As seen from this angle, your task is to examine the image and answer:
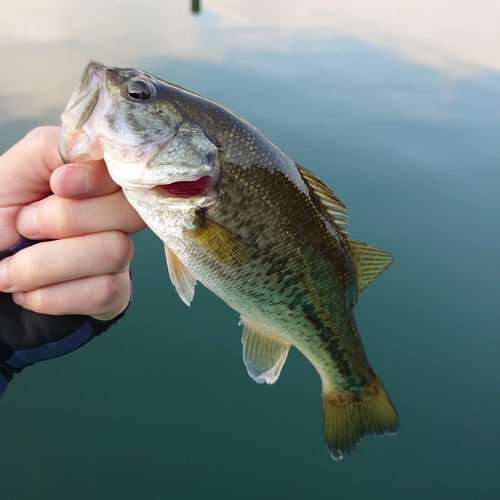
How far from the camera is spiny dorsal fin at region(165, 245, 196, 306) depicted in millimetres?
1530

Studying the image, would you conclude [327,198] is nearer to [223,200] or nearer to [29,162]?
[223,200]

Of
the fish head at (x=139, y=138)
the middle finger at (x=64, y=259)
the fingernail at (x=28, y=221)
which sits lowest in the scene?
the middle finger at (x=64, y=259)

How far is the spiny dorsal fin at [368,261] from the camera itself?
1.71 meters

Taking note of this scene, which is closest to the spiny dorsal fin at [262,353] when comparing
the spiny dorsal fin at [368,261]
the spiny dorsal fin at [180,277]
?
the spiny dorsal fin at [180,277]

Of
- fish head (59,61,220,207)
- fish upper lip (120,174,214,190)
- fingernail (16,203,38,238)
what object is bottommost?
fingernail (16,203,38,238)

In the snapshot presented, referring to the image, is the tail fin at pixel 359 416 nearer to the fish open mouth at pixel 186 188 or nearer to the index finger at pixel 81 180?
the fish open mouth at pixel 186 188

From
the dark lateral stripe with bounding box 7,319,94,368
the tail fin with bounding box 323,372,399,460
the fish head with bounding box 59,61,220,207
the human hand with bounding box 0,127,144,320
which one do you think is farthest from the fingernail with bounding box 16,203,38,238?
the tail fin with bounding box 323,372,399,460

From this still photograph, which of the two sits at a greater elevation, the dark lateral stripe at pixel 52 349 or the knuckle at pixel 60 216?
the knuckle at pixel 60 216

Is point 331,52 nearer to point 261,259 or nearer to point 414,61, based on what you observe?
point 414,61

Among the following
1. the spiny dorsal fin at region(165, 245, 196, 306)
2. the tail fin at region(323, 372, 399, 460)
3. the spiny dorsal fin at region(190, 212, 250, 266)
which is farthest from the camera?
the tail fin at region(323, 372, 399, 460)

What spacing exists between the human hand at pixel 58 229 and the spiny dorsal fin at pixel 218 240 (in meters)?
0.24

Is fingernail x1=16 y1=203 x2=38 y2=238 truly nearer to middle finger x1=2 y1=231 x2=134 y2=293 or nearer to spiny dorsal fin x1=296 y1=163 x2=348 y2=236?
middle finger x1=2 y1=231 x2=134 y2=293

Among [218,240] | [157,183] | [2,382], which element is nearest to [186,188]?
[157,183]

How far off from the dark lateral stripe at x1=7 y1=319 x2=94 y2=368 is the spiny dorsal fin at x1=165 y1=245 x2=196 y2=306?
49 centimetres
